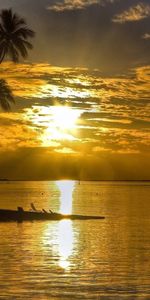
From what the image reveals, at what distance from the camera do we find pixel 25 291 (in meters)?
25.1

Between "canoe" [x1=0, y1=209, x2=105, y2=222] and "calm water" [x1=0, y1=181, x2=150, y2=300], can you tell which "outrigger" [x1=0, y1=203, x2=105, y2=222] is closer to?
"canoe" [x1=0, y1=209, x2=105, y2=222]

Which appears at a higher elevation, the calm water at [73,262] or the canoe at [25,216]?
the canoe at [25,216]

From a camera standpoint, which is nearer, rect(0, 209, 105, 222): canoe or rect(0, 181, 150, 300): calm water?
rect(0, 181, 150, 300): calm water

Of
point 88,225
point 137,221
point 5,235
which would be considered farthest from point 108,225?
point 5,235

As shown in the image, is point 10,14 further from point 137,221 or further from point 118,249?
point 137,221

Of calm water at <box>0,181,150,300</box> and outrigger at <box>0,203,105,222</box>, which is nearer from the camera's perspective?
calm water at <box>0,181,150,300</box>

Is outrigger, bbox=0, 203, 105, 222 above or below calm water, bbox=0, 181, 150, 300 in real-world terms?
above

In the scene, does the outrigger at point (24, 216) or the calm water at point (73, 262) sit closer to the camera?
the calm water at point (73, 262)

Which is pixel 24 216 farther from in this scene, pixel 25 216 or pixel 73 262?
pixel 73 262

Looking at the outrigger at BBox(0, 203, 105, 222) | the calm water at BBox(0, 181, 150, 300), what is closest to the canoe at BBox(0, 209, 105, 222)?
the outrigger at BBox(0, 203, 105, 222)

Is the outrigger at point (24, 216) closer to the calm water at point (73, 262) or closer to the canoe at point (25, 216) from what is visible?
the canoe at point (25, 216)

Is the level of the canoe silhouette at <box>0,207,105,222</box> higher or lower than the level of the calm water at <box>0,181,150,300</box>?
higher

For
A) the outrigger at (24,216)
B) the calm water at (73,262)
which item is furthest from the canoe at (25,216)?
the calm water at (73,262)

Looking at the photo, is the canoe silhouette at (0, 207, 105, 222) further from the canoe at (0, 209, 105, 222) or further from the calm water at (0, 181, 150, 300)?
the calm water at (0, 181, 150, 300)
